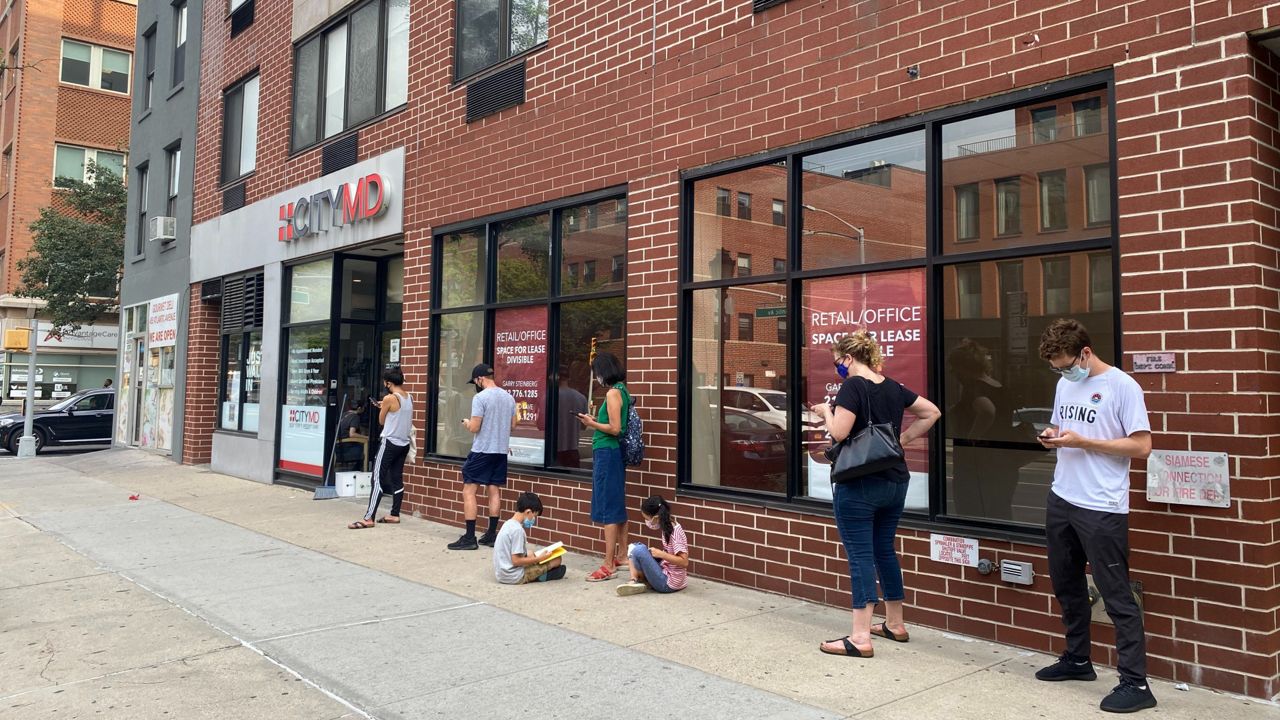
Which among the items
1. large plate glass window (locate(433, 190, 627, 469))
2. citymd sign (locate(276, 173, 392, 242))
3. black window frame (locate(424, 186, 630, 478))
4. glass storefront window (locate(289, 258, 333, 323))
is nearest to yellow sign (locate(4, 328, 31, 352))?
glass storefront window (locate(289, 258, 333, 323))

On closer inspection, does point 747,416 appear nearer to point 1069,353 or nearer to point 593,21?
point 1069,353

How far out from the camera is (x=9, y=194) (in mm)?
34219

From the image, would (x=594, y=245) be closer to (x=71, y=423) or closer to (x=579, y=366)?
(x=579, y=366)

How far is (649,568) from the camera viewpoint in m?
6.47

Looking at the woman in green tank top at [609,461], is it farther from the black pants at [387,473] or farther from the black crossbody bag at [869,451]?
the black pants at [387,473]

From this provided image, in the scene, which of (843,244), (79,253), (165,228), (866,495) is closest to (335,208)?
(165,228)

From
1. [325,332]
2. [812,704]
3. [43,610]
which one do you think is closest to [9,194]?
[325,332]

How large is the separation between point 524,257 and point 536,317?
2.29 ft

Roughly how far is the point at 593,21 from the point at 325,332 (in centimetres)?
655

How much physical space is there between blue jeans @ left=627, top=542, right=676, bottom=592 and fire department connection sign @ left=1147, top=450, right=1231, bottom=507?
3275mm

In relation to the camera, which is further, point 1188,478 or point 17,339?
point 17,339

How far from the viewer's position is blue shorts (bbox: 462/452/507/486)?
8414 millimetres

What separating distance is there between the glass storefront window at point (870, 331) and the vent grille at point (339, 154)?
304 inches

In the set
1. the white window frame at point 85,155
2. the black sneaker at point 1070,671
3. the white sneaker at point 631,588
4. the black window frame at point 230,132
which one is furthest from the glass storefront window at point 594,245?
the white window frame at point 85,155
